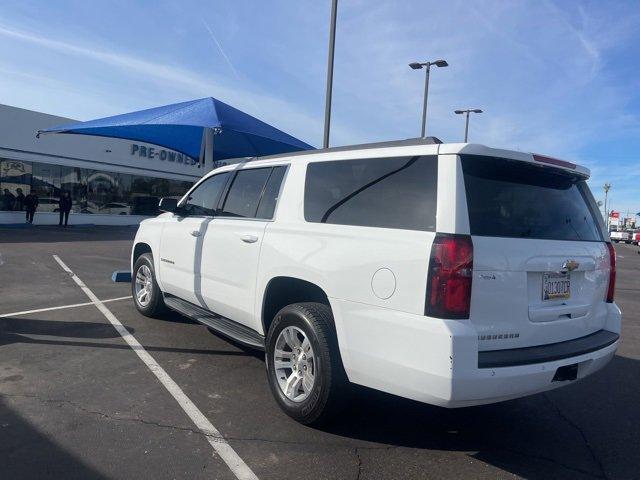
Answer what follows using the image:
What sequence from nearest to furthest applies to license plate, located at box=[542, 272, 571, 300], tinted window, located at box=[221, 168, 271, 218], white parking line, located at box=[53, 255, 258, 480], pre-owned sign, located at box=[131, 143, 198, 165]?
1. white parking line, located at box=[53, 255, 258, 480]
2. license plate, located at box=[542, 272, 571, 300]
3. tinted window, located at box=[221, 168, 271, 218]
4. pre-owned sign, located at box=[131, 143, 198, 165]

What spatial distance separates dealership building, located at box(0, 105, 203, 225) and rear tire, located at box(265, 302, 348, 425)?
22601mm

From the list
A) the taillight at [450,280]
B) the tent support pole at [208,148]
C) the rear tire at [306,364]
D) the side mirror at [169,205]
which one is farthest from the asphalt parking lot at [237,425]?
the tent support pole at [208,148]

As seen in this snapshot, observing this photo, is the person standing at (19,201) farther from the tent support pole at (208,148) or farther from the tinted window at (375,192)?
the tinted window at (375,192)

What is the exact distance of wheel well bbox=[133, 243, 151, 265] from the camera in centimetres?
686

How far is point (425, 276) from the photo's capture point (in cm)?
305

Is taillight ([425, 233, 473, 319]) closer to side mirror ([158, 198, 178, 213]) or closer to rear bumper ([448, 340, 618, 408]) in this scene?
rear bumper ([448, 340, 618, 408])

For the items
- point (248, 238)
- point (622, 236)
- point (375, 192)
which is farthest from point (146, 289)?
point (622, 236)

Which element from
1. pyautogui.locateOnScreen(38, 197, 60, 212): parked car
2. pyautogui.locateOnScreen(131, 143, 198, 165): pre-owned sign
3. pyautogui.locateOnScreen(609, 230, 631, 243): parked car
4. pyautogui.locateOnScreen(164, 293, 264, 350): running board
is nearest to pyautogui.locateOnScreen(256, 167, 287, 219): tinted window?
pyautogui.locateOnScreen(164, 293, 264, 350): running board

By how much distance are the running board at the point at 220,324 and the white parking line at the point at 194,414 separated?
0.56 metres

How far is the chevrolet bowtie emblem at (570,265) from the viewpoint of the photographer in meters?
3.49

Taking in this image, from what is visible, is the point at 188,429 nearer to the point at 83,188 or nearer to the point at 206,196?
the point at 206,196

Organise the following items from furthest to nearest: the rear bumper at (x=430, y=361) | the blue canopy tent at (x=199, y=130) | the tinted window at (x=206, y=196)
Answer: the blue canopy tent at (x=199, y=130) < the tinted window at (x=206, y=196) < the rear bumper at (x=430, y=361)

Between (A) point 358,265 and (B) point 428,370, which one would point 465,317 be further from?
(A) point 358,265

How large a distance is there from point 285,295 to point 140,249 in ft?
11.2
